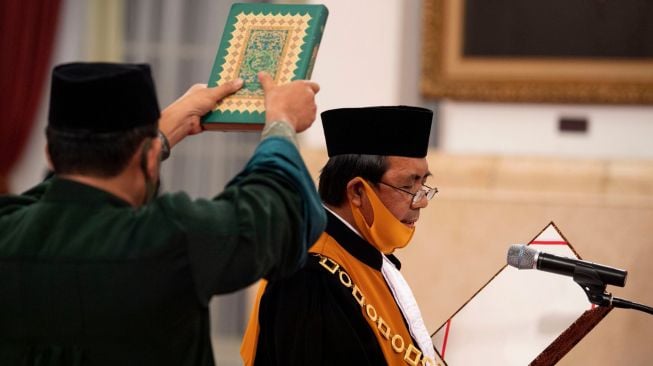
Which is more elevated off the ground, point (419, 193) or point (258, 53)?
Result: point (258, 53)

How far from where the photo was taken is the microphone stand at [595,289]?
272 centimetres

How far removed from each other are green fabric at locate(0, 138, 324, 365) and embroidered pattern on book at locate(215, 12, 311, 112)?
0.35m

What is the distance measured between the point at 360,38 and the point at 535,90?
3.25 feet

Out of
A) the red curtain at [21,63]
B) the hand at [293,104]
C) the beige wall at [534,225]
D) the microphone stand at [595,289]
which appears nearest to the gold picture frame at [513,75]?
the beige wall at [534,225]

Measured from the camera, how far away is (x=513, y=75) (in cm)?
563

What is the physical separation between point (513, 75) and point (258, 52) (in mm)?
3390

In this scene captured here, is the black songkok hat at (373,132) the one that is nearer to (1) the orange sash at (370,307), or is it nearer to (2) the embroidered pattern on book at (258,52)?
(1) the orange sash at (370,307)

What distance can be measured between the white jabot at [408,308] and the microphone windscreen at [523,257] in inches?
14.9

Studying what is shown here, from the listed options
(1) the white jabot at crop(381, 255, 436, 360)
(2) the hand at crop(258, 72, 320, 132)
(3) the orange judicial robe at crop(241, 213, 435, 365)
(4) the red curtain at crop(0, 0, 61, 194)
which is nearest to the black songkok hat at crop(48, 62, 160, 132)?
(2) the hand at crop(258, 72, 320, 132)

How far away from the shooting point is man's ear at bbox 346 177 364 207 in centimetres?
304

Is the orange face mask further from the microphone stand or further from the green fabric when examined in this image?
the green fabric

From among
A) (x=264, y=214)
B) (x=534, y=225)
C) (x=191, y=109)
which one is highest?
(x=191, y=109)

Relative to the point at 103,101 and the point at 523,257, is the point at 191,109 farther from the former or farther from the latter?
the point at 523,257

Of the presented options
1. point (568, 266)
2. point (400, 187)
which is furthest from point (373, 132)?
point (568, 266)
